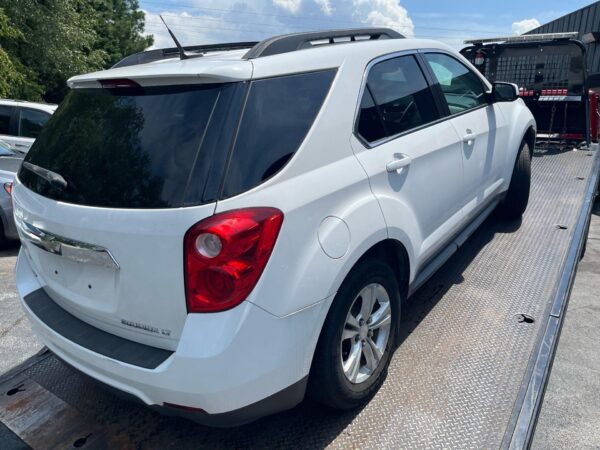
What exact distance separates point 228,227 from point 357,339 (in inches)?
35.2

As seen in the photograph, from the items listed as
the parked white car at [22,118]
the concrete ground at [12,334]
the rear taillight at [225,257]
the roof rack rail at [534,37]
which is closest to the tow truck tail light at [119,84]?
the rear taillight at [225,257]

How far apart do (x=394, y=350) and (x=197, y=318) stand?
1.20m

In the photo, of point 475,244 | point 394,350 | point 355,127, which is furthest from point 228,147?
point 475,244

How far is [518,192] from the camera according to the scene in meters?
4.15

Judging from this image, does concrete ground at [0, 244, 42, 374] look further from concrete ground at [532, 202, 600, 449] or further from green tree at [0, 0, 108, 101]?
green tree at [0, 0, 108, 101]

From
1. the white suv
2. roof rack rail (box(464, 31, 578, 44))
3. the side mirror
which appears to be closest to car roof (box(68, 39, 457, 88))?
the white suv

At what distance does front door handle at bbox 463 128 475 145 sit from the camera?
10.3ft

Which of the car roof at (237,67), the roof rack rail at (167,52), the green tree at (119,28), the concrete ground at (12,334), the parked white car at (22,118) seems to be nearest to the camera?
the car roof at (237,67)

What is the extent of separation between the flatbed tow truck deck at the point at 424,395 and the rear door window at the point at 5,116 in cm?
726

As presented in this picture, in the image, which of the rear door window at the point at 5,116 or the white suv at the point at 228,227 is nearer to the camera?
the white suv at the point at 228,227

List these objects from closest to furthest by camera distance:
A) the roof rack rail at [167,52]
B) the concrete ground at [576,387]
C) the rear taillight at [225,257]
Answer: the rear taillight at [225,257] < the roof rack rail at [167,52] < the concrete ground at [576,387]

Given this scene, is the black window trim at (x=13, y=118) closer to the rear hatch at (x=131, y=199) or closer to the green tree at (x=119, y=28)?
the rear hatch at (x=131, y=199)

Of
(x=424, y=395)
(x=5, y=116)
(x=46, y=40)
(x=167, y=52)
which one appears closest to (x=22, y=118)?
(x=5, y=116)

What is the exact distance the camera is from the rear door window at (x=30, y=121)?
27.4 feet
